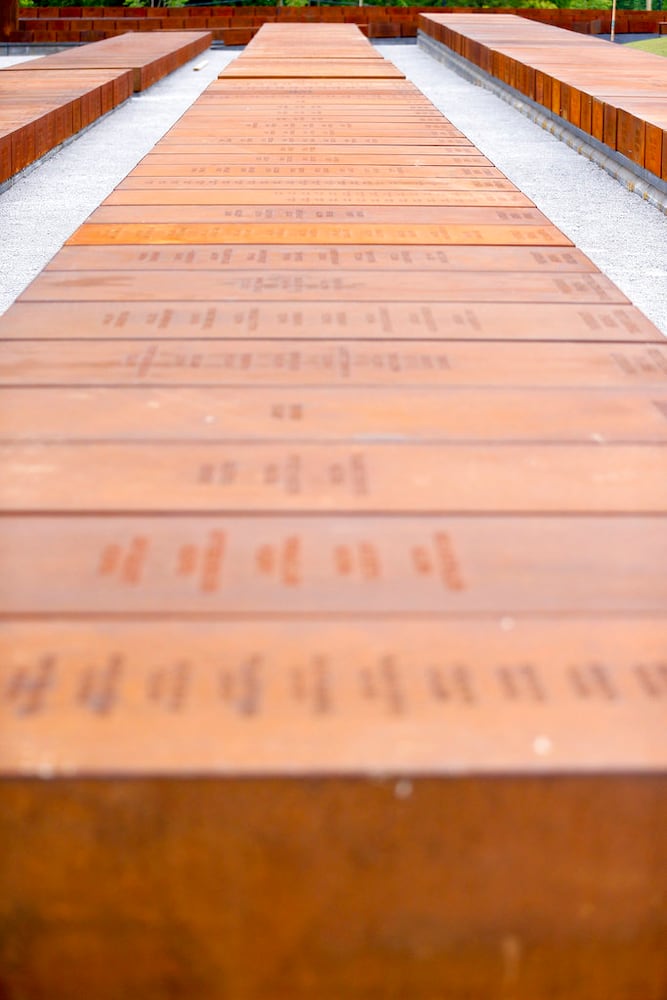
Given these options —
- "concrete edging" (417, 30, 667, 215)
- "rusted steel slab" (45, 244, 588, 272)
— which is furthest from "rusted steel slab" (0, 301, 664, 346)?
"concrete edging" (417, 30, 667, 215)

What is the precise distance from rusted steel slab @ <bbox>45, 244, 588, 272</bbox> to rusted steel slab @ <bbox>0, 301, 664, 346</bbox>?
350mm

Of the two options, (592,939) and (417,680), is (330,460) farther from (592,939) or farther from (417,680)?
(592,939)

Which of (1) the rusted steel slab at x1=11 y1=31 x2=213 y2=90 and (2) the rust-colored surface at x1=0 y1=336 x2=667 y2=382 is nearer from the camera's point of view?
(2) the rust-colored surface at x1=0 y1=336 x2=667 y2=382

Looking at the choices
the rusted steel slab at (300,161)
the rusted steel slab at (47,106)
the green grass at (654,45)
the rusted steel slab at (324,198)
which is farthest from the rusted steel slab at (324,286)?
the green grass at (654,45)

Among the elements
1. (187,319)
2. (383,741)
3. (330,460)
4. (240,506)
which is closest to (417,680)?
(383,741)

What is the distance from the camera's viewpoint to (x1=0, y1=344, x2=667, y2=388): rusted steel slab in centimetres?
220

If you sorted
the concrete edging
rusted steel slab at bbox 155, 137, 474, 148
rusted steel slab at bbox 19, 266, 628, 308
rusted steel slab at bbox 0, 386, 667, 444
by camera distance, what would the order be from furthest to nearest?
the concrete edging, rusted steel slab at bbox 155, 137, 474, 148, rusted steel slab at bbox 19, 266, 628, 308, rusted steel slab at bbox 0, 386, 667, 444

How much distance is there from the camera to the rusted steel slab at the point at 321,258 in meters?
3.06

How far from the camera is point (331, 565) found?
1.50 metres

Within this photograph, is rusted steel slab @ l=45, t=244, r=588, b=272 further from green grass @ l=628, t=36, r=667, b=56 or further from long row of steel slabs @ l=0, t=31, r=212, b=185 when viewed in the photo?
green grass @ l=628, t=36, r=667, b=56

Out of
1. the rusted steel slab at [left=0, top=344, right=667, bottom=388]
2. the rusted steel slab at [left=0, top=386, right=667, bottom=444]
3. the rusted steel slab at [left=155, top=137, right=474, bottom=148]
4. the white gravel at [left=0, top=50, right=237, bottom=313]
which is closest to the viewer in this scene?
the rusted steel slab at [left=0, top=386, right=667, bottom=444]

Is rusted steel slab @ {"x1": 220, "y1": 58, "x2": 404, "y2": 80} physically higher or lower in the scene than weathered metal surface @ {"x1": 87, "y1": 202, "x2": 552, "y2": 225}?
lower

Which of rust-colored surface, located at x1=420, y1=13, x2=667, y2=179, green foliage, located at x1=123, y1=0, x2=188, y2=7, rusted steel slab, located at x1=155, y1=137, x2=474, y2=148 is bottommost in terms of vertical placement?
green foliage, located at x1=123, y1=0, x2=188, y2=7

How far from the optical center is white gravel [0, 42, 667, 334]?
4621 millimetres
